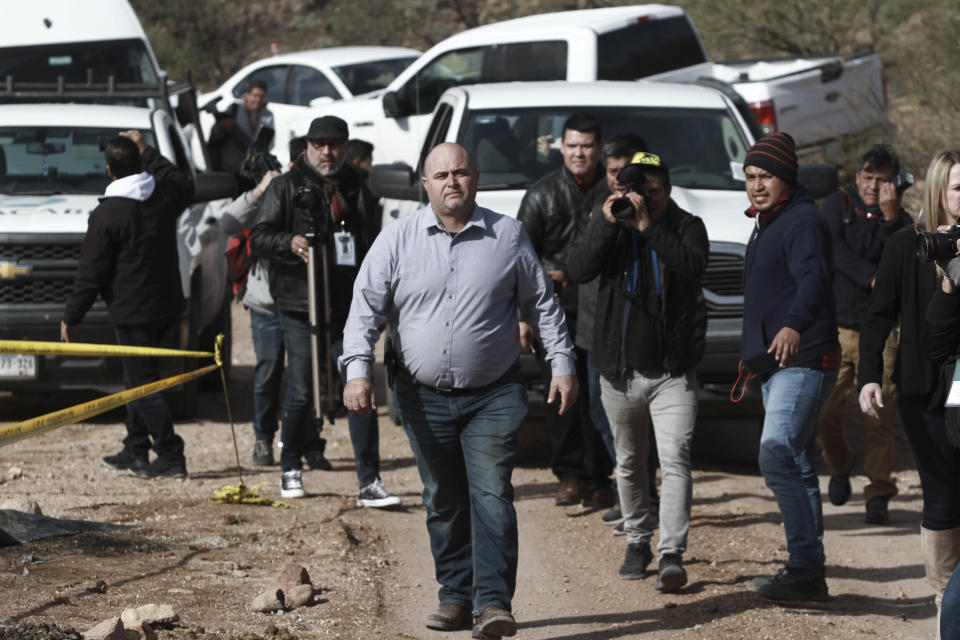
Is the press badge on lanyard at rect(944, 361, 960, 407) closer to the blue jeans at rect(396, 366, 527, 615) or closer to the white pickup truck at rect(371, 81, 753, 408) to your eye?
the blue jeans at rect(396, 366, 527, 615)

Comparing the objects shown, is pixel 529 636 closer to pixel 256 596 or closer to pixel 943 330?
pixel 256 596

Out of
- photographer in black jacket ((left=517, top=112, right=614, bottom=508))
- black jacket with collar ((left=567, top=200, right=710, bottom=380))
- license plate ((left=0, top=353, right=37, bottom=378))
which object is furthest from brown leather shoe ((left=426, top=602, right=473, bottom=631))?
license plate ((left=0, top=353, right=37, bottom=378))

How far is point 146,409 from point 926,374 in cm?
520

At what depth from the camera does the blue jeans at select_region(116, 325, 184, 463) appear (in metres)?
9.10

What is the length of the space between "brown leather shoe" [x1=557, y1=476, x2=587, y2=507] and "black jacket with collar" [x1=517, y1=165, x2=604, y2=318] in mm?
946

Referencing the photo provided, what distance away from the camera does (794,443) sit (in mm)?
6496

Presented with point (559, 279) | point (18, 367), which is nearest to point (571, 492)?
point (559, 279)

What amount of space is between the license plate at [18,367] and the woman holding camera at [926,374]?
6.51 meters

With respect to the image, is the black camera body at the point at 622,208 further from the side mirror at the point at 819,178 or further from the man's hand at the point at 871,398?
the side mirror at the point at 819,178

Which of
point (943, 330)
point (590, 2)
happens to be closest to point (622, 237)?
point (943, 330)

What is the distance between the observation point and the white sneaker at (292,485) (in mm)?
8719

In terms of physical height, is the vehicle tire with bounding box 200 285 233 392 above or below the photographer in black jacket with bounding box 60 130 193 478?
below

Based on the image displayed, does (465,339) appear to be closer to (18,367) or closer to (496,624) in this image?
(496,624)

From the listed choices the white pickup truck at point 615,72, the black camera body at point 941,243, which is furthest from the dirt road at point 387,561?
the white pickup truck at point 615,72
